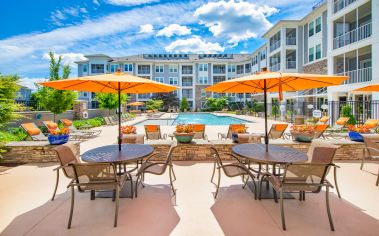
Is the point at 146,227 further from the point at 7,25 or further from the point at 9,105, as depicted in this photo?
the point at 7,25

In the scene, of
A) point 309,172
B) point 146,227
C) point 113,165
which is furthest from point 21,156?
point 309,172

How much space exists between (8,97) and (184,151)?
226 inches

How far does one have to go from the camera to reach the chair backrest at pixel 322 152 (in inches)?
A: 156

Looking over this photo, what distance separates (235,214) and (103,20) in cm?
1342

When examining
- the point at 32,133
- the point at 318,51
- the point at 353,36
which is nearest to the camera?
the point at 32,133

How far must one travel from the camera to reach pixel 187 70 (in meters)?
52.7

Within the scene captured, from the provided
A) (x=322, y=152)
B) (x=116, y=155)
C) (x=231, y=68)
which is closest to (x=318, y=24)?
(x=322, y=152)

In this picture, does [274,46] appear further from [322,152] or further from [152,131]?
[322,152]

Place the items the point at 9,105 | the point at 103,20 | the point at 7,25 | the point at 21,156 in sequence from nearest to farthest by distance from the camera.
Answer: the point at 9,105 < the point at 21,156 < the point at 103,20 < the point at 7,25

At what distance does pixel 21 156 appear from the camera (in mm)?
6730

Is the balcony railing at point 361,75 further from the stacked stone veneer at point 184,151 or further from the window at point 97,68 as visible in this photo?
the window at point 97,68

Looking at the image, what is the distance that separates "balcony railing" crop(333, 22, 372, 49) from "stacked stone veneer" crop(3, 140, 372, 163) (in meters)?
13.9

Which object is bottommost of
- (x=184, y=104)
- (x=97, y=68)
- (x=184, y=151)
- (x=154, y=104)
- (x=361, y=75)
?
(x=184, y=151)

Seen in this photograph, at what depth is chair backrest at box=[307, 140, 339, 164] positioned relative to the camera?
3973 mm
